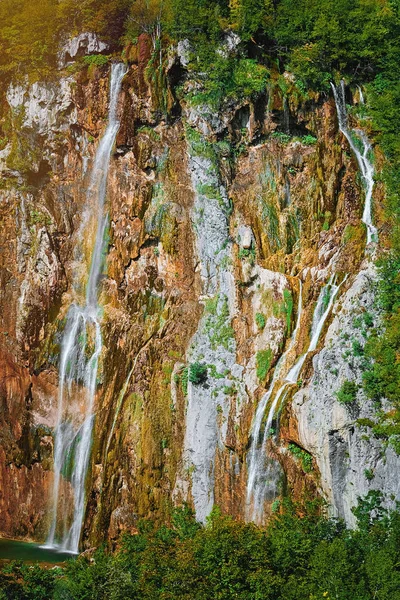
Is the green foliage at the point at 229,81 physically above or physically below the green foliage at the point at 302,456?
above

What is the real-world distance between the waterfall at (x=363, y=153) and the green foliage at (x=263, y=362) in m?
5.19

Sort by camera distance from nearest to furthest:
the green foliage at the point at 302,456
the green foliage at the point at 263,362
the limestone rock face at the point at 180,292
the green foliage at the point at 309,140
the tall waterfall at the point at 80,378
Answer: the green foliage at the point at 302,456 → the limestone rock face at the point at 180,292 → the green foliage at the point at 263,362 → the green foliage at the point at 309,140 → the tall waterfall at the point at 80,378

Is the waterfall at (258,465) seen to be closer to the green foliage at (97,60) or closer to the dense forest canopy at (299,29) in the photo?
the dense forest canopy at (299,29)

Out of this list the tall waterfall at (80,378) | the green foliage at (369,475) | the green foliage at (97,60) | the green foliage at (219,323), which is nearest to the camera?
the green foliage at (369,475)

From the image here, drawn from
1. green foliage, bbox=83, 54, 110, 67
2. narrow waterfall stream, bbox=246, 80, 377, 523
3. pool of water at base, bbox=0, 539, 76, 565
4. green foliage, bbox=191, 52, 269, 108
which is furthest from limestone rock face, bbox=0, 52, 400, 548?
pool of water at base, bbox=0, 539, 76, 565

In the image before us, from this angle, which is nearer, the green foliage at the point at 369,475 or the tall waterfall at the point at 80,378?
the green foliage at the point at 369,475

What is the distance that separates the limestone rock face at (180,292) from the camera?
28953 millimetres

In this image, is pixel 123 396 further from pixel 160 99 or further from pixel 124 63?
pixel 124 63

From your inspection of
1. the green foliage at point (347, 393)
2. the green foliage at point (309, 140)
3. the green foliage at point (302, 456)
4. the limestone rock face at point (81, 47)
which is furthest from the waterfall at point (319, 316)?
the limestone rock face at point (81, 47)

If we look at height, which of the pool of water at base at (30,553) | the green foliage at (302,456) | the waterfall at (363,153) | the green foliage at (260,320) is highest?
the waterfall at (363,153)

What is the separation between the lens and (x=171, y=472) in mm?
32656

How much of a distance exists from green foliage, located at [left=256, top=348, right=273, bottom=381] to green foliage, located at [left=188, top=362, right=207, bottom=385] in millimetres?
2243

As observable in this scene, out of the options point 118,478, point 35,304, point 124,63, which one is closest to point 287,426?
point 118,478

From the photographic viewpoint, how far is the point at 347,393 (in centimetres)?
2722
